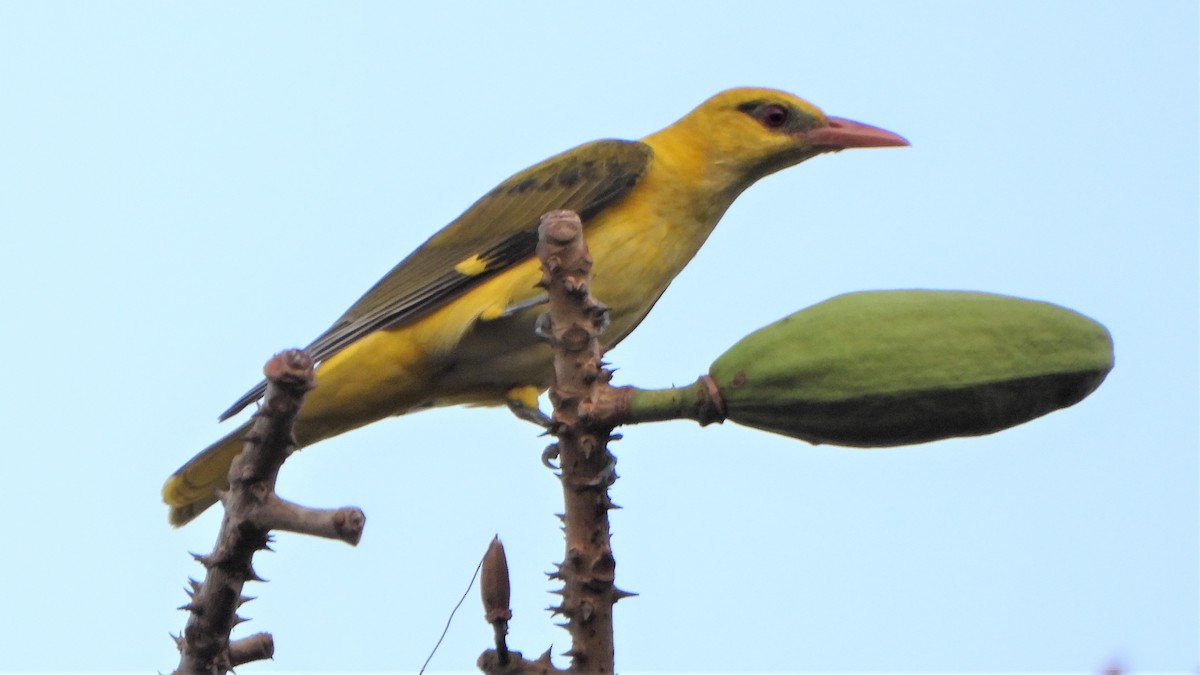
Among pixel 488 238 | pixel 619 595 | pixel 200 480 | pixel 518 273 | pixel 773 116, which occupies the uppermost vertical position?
pixel 773 116

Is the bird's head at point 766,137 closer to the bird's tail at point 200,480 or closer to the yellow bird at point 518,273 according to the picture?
the yellow bird at point 518,273

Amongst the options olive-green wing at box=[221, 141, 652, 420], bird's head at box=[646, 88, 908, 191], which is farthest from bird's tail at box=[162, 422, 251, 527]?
bird's head at box=[646, 88, 908, 191]

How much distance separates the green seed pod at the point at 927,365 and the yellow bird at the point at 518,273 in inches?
88.2

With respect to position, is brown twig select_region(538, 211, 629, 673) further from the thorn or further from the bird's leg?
the bird's leg

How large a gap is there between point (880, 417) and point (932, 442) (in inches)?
4.5

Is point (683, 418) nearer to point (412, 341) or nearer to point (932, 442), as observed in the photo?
point (932, 442)

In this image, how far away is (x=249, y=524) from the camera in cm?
220

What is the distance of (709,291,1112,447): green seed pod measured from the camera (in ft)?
6.86

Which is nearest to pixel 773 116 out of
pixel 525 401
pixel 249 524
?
pixel 525 401

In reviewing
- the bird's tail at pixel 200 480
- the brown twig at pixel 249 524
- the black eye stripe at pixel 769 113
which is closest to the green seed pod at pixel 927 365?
the brown twig at pixel 249 524

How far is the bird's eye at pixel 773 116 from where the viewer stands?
5.12 meters

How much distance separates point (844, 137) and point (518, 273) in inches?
56.1

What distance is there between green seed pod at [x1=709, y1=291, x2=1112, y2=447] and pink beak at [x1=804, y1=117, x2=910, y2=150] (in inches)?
114

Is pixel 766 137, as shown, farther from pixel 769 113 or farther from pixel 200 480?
pixel 200 480
